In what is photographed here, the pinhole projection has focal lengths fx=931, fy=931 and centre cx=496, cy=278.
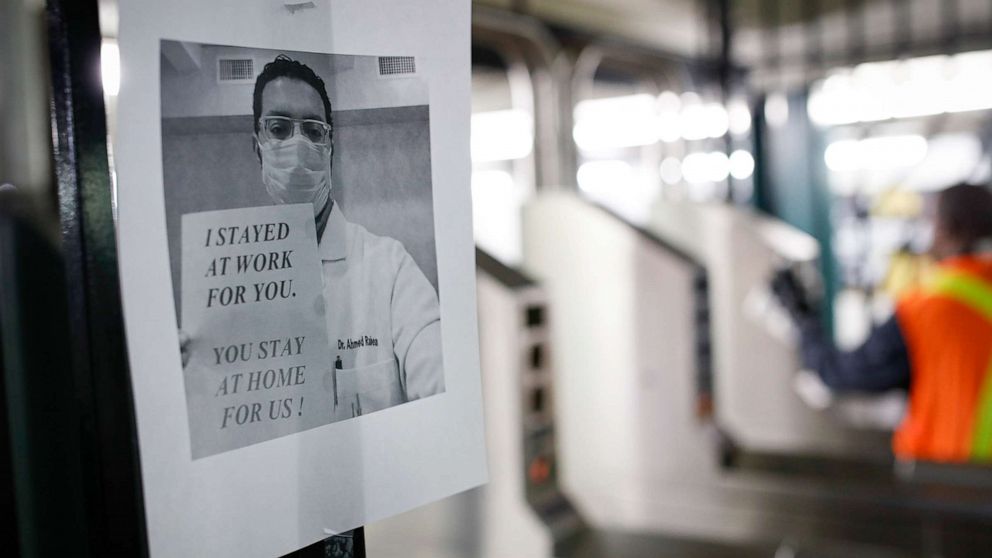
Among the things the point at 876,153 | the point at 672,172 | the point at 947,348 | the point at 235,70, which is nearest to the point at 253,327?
the point at 235,70

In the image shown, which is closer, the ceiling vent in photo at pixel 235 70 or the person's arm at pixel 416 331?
the ceiling vent in photo at pixel 235 70

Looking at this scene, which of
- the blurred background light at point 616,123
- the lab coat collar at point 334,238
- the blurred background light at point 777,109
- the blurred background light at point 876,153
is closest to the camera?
the lab coat collar at point 334,238

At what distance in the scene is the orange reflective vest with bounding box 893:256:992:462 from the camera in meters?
2.46

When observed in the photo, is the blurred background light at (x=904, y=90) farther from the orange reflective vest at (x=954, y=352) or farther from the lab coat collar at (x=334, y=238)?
the lab coat collar at (x=334, y=238)

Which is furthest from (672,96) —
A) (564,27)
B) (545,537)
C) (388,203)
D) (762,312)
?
(388,203)

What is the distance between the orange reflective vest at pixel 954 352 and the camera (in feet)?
8.09

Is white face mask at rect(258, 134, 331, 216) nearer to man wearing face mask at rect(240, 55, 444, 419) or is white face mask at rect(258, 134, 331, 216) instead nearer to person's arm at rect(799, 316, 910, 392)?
man wearing face mask at rect(240, 55, 444, 419)

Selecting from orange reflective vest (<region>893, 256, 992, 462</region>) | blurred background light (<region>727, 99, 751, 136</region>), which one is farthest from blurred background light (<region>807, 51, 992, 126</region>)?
orange reflective vest (<region>893, 256, 992, 462</region>)

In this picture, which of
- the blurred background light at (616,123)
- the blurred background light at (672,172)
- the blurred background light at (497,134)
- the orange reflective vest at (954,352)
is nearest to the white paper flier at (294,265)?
the orange reflective vest at (954,352)

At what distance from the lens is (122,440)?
0.63 meters

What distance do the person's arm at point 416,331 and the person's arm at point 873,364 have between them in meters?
2.20

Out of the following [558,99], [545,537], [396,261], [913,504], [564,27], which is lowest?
[913,504]

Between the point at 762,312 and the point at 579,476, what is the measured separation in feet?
3.94

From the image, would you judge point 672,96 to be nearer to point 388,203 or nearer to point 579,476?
point 579,476
